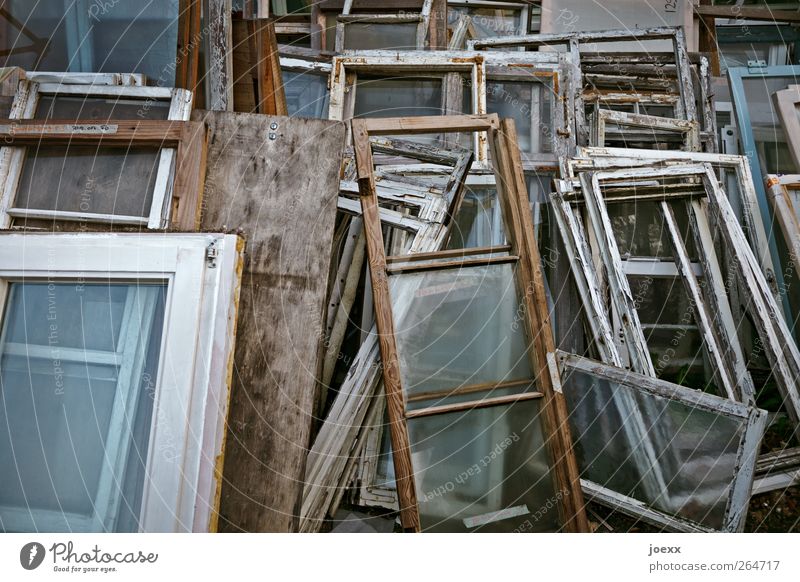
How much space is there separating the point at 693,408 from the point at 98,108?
2.47m

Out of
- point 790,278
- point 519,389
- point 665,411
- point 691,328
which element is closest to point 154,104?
point 519,389

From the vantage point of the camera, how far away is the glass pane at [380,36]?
136 inches

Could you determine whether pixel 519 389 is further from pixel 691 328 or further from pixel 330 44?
pixel 330 44

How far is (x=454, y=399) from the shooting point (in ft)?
6.23

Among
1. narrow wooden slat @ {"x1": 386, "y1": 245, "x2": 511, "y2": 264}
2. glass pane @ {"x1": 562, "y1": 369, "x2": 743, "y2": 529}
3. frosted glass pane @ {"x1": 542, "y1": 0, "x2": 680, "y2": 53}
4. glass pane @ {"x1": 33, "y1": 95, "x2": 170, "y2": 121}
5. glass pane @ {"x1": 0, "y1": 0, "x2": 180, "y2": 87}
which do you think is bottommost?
glass pane @ {"x1": 562, "y1": 369, "x2": 743, "y2": 529}

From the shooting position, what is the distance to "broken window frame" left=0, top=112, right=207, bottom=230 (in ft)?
6.28

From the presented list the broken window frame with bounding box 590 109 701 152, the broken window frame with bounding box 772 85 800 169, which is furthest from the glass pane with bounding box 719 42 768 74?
the broken window frame with bounding box 772 85 800 169

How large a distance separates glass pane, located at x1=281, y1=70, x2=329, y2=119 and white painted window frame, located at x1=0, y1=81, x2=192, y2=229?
96 centimetres

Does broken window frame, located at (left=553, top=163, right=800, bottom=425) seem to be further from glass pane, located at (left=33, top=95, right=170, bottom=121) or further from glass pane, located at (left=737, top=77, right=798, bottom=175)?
glass pane, located at (left=33, top=95, right=170, bottom=121)

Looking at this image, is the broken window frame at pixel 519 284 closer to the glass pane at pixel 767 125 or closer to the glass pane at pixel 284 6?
the glass pane at pixel 767 125

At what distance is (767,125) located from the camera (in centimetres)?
283

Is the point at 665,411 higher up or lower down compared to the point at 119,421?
lower down

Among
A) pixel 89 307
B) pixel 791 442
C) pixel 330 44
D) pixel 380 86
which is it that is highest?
pixel 330 44

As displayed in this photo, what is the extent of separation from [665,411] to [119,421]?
1804mm
